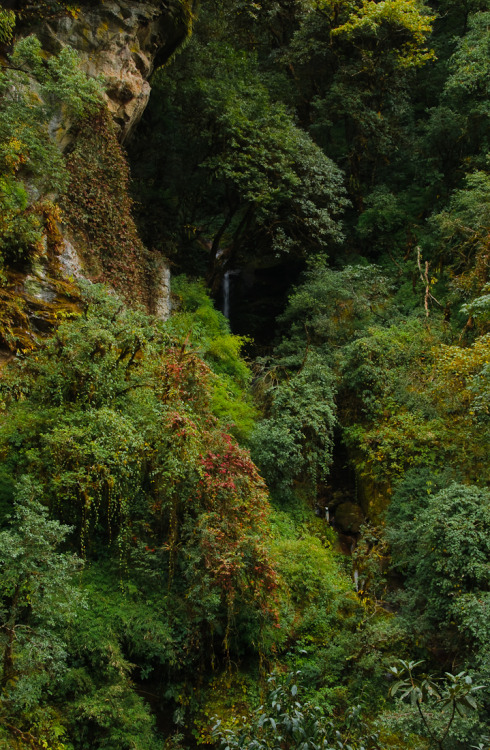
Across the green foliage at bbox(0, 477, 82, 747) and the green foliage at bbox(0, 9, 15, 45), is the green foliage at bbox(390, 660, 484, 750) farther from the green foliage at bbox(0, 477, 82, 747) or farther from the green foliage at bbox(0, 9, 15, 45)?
the green foliage at bbox(0, 9, 15, 45)

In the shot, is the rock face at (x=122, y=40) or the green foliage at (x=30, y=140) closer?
the green foliage at (x=30, y=140)

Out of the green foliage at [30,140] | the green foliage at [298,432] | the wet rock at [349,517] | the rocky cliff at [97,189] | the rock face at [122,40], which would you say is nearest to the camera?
the green foliage at [30,140]

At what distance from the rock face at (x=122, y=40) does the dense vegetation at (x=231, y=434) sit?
398 millimetres

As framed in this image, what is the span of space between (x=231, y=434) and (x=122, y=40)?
28.1 feet

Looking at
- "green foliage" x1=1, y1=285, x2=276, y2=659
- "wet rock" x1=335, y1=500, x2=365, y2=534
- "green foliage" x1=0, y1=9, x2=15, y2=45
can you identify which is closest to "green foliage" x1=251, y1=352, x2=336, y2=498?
"wet rock" x1=335, y1=500, x2=365, y2=534

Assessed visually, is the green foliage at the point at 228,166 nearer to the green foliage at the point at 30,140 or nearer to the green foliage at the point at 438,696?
the green foliage at the point at 30,140

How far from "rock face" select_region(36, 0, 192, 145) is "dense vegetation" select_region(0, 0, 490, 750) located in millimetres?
398

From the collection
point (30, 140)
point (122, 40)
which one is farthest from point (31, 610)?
point (122, 40)

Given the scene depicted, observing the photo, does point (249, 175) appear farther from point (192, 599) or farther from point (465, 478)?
point (192, 599)

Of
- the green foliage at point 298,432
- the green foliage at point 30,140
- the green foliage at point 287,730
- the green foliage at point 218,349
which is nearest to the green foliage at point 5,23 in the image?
the green foliage at point 30,140

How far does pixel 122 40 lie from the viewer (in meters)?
11.5

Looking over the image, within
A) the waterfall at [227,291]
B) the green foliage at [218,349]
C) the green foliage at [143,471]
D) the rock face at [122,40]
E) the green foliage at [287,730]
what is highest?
the rock face at [122,40]

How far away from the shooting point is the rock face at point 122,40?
10.6m

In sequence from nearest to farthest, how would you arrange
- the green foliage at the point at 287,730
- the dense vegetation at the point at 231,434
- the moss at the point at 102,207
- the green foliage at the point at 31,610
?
1. the green foliage at the point at 287,730
2. the green foliage at the point at 31,610
3. the dense vegetation at the point at 231,434
4. the moss at the point at 102,207
